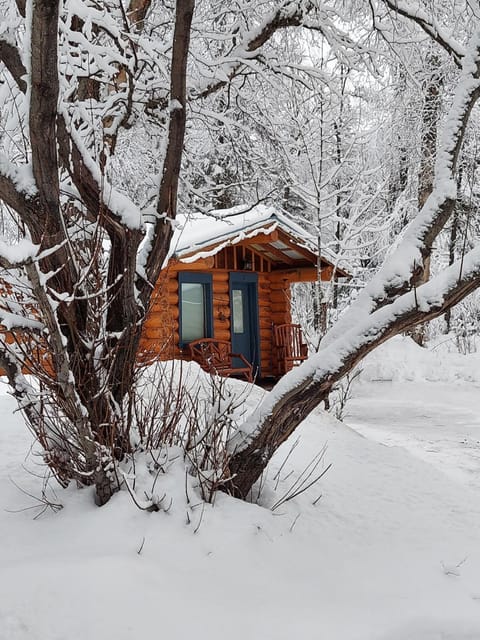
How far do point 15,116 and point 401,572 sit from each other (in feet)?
13.8

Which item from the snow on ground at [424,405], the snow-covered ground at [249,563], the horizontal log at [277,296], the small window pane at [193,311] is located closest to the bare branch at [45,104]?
the snow-covered ground at [249,563]

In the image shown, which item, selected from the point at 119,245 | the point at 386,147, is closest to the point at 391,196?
the point at 386,147

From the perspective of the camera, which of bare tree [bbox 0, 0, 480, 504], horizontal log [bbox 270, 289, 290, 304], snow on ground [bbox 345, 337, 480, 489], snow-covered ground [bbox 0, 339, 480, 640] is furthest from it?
horizontal log [bbox 270, 289, 290, 304]

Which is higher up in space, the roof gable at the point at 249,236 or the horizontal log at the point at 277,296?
the roof gable at the point at 249,236

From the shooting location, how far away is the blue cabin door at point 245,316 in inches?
502

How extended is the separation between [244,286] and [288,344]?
1544 mm

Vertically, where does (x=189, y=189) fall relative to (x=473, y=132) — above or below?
below

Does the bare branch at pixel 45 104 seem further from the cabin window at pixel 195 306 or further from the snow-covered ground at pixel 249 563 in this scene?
the cabin window at pixel 195 306

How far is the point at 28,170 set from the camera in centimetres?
343

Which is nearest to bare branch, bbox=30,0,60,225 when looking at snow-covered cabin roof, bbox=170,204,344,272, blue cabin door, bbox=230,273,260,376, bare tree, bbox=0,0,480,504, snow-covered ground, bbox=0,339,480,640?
bare tree, bbox=0,0,480,504

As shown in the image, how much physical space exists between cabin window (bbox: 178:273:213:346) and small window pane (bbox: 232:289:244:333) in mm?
933

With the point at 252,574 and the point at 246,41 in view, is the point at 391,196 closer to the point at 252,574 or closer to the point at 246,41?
the point at 246,41

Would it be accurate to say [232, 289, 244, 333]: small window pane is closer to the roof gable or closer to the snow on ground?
the roof gable

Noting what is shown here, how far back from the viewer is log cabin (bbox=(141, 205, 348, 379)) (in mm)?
10992
